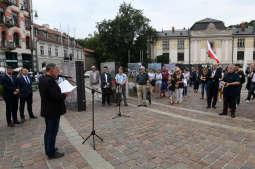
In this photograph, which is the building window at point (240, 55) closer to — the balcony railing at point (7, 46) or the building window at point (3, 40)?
the balcony railing at point (7, 46)

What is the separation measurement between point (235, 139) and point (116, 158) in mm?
3199

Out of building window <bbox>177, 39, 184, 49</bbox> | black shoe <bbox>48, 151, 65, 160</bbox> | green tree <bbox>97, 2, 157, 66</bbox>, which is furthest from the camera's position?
building window <bbox>177, 39, 184, 49</bbox>

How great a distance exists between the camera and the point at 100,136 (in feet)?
15.6

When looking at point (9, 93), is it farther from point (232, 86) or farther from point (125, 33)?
point (125, 33)

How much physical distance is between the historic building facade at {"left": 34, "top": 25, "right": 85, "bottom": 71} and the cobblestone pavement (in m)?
25.2

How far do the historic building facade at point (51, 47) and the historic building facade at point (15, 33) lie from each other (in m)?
3.13

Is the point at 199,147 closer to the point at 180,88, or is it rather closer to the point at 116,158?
the point at 116,158

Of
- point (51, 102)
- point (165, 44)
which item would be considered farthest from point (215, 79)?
point (165, 44)

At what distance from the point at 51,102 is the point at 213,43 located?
57.4 meters

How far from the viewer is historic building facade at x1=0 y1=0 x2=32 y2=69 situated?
74.1ft

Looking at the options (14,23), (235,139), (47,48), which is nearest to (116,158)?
(235,139)

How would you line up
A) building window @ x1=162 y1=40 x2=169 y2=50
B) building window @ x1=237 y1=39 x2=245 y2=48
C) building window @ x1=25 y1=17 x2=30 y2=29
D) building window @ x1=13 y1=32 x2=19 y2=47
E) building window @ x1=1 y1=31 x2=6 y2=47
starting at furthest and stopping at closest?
building window @ x1=162 y1=40 x2=169 y2=50, building window @ x1=237 y1=39 x2=245 y2=48, building window @ x1=25 y1=17 x2=30 y2=29, building window @ x1=13 y1=32 x2=19 y2=47, building window @ x1=1 y1=31 x2=6 y2=47

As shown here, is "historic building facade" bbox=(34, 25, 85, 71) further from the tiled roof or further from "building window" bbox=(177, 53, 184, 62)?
"building window" bbox=(177, 53, 184, 62)

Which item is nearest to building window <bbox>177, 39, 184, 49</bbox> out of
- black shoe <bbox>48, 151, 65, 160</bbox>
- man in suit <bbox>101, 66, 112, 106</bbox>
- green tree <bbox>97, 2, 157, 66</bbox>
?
green tree <bbox>97, 2, 157, 66</bbox>
